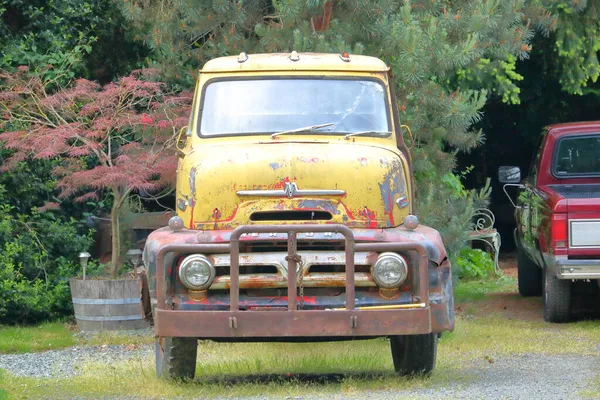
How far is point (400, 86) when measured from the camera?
12195 mm

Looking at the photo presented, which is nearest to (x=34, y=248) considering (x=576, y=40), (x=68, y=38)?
(x=68, y=38)

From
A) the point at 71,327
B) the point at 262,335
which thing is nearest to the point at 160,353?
the point at 262,335

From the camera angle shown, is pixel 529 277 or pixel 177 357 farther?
pixel 529 277

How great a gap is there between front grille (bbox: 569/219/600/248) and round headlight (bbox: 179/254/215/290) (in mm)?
5199

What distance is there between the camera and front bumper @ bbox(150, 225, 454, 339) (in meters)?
7.63

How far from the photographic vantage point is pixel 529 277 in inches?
609

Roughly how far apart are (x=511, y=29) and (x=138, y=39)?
478cm

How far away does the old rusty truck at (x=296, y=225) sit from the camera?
7.68 m

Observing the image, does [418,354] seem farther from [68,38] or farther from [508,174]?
[68,38]

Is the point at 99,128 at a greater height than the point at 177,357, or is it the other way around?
the point at 99,128

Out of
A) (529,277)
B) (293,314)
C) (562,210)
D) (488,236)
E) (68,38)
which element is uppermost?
(68,38)

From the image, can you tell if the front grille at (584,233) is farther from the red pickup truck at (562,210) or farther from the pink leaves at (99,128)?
the pink leaves at (99,128)

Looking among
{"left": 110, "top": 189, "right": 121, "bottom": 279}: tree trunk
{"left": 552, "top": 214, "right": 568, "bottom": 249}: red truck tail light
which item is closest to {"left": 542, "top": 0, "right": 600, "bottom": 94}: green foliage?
{"left": 552, "top": 214, "right": 568, "bottom": 249}: red truck tail light

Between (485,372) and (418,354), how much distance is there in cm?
87
